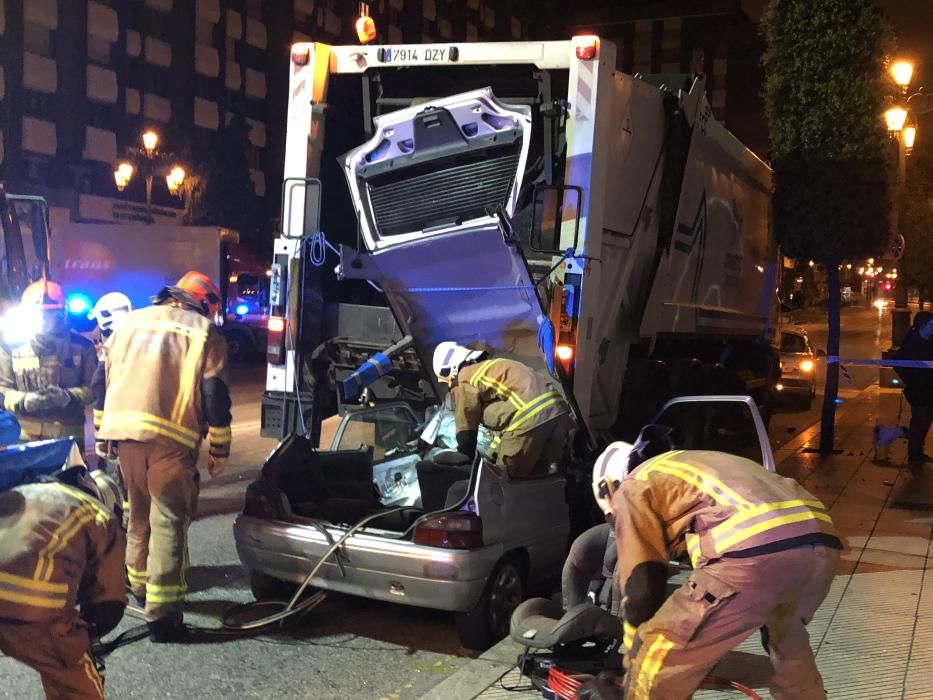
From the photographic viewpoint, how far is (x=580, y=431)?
5.66 meters

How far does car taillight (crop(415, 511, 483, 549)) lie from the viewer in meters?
4.23

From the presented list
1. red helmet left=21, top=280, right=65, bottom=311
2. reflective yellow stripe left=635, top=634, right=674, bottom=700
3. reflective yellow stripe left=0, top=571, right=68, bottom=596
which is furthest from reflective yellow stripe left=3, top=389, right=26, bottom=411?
reflective yellow stripe left=635, top=634, right=674, bottom=700

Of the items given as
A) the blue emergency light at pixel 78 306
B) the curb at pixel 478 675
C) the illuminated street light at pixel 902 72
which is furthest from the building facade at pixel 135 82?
the curb at pixel 478 675

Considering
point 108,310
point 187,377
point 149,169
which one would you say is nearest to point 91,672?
point 187,377

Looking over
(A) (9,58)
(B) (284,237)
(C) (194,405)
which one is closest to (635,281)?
(B) (284,237)

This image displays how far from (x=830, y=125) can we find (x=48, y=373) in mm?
7603

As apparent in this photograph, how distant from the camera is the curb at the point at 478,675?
12.2 ft

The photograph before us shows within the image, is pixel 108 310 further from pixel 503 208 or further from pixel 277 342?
pixel 503 208

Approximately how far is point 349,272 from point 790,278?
30.6ft

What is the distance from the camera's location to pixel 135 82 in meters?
34.0

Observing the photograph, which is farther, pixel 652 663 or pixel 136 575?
pixel 136 575

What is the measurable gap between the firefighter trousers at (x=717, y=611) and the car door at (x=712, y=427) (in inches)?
82.9

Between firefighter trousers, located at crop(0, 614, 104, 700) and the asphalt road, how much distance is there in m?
1.26

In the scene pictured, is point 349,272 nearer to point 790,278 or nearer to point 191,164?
point 790,278
